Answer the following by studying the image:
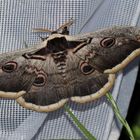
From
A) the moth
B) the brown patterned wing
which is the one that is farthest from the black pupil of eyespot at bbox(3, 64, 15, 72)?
the brown patterned wing

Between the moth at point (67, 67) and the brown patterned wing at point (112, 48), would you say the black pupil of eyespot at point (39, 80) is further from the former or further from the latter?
the brown patterned wing at point (112, 48)

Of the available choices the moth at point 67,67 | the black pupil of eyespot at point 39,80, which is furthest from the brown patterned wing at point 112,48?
the black pupil of eyespot at point 39,80

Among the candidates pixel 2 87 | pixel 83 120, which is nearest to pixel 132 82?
pixel 83 120

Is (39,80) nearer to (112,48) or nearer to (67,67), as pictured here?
(67,67)

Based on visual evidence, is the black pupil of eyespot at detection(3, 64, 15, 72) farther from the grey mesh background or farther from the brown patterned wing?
the brown patterned wing

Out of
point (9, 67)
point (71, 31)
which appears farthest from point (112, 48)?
point (9, 67)
